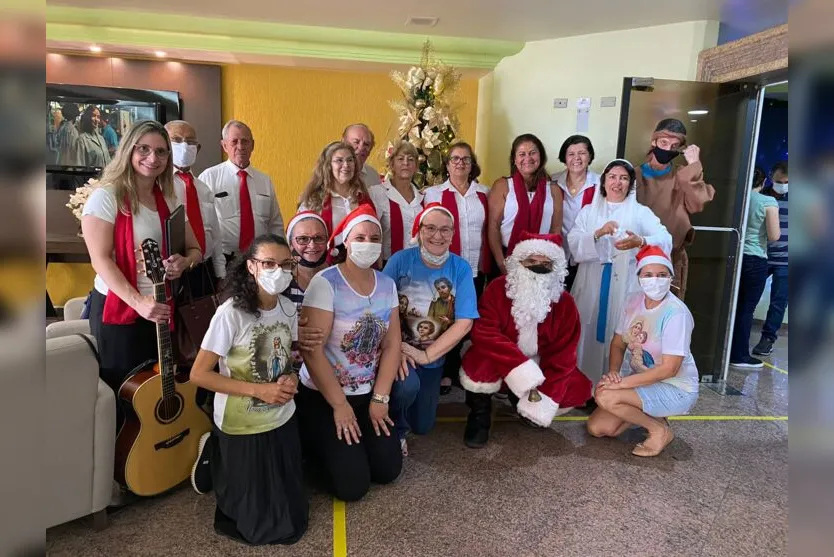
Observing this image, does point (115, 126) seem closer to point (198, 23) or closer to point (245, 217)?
point (198, 23)

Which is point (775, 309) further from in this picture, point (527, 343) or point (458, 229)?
point (458, 229)

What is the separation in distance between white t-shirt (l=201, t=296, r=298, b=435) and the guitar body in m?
0.29

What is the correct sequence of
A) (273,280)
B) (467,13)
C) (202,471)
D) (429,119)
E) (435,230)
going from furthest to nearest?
(467,13), (429,119), (435,230), (202,471), (273,280)

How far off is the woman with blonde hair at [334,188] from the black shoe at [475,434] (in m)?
1.41

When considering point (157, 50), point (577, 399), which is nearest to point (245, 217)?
point (577, 399)

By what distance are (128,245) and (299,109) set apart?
156 inches

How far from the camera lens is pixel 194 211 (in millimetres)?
3111

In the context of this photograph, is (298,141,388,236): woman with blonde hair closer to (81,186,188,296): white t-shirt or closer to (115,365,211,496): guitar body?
(81,186,188,296): white t-shirt

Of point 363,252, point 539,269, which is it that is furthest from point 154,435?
point 539,269

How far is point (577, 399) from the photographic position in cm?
317

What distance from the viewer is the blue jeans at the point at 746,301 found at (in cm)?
498

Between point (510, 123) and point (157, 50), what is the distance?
11.9 ft

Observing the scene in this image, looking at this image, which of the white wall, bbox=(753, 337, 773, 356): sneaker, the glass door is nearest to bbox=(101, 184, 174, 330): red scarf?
the glass door

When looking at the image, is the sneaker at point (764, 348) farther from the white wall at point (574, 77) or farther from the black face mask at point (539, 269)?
the black face mask at point (539, 269)
